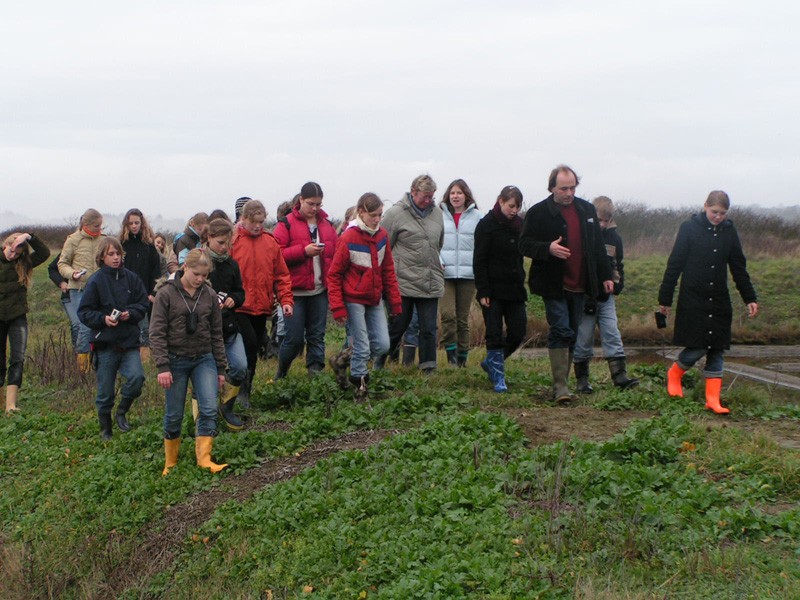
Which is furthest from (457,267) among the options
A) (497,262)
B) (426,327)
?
(497,262)

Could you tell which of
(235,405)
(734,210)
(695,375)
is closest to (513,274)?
(695,375)

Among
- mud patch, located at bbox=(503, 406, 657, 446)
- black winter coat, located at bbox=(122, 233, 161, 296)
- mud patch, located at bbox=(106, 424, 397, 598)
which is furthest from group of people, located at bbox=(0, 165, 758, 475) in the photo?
black winter coat, located at bbox=(122, 233, 161, 296)

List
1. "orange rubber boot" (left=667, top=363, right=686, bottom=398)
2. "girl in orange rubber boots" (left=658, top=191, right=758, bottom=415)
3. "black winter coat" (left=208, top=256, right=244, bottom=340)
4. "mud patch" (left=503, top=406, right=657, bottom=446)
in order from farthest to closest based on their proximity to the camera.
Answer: "orange rubber boot" (left=667, top=363, right=686, bottom=398)
"girl in orange rubber boots" (left=658, top=191, right=758, bottom=415)
"black winter coat" (left=208, top=256, right=244, bottom=340)
"mud patch" (left=503, top=406, right=657, bottom=446)

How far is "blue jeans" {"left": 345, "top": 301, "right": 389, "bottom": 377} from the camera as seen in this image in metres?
9.70

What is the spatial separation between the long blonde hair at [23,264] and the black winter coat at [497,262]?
5444mm

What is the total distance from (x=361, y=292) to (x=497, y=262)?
5.23 ft

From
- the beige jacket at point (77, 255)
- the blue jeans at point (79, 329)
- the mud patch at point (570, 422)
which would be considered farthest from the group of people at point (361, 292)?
the blue jeans at point (79, 329)

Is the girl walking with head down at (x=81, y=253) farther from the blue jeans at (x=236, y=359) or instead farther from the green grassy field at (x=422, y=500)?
the blue jeans at (x=236, y=359)

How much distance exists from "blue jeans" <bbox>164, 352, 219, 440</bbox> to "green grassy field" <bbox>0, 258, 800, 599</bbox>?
1.09 ft

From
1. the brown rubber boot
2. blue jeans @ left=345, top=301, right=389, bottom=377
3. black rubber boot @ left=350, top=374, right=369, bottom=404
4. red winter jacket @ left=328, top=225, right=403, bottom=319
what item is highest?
red winter jacket @ left=328, top=225, right=403, bottom=319

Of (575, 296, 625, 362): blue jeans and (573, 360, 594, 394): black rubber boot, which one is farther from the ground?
(575, 296, 625, 362): blue jeans

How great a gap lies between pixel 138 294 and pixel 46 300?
13553 mm

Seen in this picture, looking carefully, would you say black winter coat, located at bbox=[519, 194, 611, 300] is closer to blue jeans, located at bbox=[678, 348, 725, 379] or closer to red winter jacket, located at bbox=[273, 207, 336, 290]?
blue jeans, located at bbox=[678, 348, 725, 379]

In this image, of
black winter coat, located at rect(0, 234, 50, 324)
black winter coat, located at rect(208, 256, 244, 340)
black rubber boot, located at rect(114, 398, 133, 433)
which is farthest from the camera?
black winter coat, located at rect(0, 234, 50, 324)
